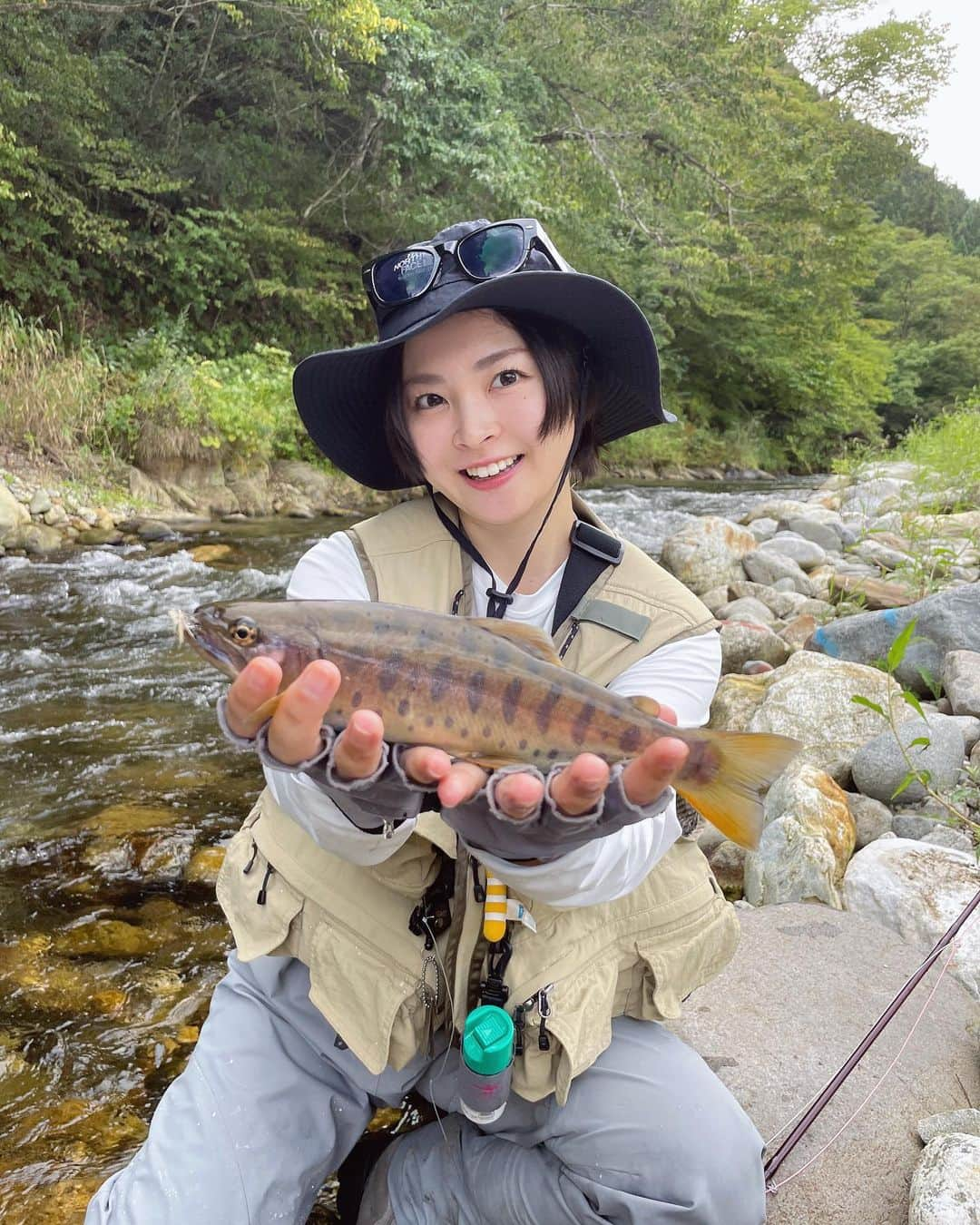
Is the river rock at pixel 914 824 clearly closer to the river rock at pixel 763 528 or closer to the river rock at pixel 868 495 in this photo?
the river rock at pixel 763 528

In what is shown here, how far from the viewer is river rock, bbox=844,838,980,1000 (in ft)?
11.6

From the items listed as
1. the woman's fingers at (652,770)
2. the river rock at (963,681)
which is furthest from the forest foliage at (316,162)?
the woman's fingers at (652,770)

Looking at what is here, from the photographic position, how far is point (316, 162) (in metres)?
19.5

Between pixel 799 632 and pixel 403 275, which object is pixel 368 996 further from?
pixel 799 632

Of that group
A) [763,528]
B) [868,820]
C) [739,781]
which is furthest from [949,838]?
[763,528]

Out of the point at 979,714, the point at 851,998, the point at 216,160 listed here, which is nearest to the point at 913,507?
the point at 979,714

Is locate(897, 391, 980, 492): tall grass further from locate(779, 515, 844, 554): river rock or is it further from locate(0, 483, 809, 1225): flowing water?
locate(0, 483, 809, 1225): flowing water

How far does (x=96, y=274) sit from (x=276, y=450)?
5619mm

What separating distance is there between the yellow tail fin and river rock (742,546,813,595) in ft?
28.2

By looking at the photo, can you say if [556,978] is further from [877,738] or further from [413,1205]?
[877,738]

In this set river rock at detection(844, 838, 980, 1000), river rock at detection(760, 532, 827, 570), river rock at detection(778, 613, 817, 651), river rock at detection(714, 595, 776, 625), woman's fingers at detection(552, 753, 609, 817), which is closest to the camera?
woman's fingers at detection(552, 753, 609, 817)

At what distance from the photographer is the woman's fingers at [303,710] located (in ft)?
5.68

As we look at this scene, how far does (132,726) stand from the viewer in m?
6.32

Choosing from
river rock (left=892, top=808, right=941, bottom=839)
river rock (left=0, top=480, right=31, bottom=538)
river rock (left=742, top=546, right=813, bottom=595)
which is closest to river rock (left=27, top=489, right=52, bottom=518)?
river rock (left=0, top=480, right=31, bottom=538)
